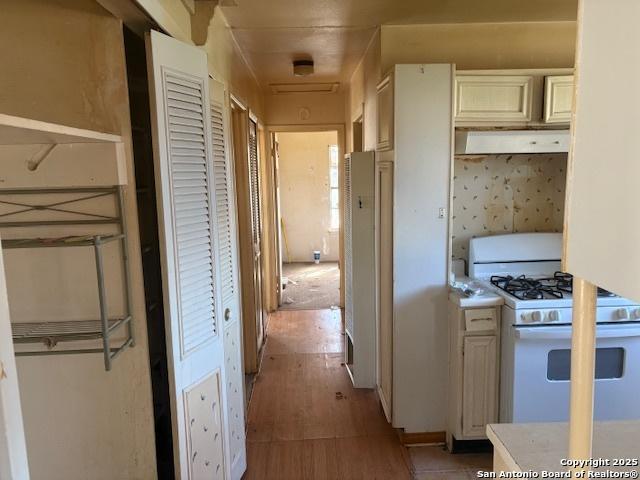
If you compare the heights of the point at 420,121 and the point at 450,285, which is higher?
the point at 420,121

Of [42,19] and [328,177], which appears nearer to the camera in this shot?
[42,19]

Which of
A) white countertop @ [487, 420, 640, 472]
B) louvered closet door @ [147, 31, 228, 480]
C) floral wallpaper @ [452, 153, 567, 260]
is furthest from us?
floral wallpaper @ [452, 153, 567, 260]

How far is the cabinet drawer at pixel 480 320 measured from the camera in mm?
2377

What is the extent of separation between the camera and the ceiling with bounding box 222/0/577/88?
7.39 ft

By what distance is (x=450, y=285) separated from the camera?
8.34ft

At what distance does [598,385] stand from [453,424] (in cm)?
76

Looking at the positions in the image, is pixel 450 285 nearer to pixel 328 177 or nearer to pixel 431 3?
pixel 431 3

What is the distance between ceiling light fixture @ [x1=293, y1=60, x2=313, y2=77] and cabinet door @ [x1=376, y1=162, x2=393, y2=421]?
1.12 meters

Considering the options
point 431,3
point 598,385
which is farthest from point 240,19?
point 598,385

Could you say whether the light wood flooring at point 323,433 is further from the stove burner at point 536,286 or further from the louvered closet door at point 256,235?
the stove burner at point 536,286

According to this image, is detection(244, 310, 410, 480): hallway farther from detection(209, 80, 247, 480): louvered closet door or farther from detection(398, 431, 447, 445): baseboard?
detection(209, 80, 247, 480): louvered closet door

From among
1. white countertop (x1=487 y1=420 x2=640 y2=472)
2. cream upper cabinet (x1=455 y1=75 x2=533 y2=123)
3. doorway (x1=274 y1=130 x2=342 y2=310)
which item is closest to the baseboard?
white countertop (x1=487 y1=420 x2=640 y2=472)

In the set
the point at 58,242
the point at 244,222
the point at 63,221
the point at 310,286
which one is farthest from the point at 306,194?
the point at 58,242

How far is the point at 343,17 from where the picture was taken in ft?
8.02
